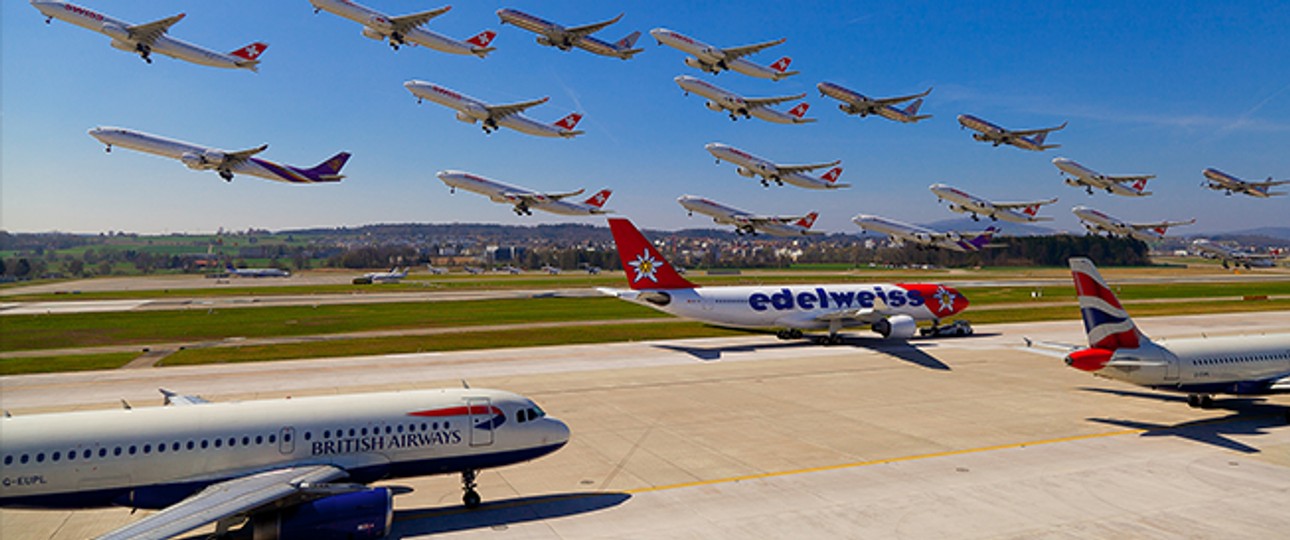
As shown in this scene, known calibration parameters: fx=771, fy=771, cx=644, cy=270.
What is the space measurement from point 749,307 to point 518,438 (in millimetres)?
37708

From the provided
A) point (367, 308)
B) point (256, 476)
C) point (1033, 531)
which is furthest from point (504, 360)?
point (367, 308)

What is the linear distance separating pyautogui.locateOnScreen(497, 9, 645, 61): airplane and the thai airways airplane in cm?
2852

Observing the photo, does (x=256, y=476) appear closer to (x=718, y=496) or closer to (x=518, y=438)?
(x=518, y=438)

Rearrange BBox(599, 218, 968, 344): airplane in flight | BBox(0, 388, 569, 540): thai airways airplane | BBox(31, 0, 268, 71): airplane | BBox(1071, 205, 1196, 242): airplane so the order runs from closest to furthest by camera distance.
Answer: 1. BBox(0, 388, 569, 540): thai airways airplane
2. BBox(31, 0, 268, 71): airplane
3. BBox(599, 218, 968, 344): airplane in flight
4. BBox(1071, 205, 1196, 242): airplane

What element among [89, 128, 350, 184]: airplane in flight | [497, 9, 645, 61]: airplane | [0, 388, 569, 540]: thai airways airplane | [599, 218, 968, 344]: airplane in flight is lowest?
[0, 388, 569, 540]: thai airways airplane

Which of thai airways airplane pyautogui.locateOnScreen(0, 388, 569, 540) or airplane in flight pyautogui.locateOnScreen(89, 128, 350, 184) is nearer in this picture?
thai airways airplane pyautogui.locateOnScreen(0, 388, 569, 540)

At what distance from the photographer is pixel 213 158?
56.6 metres

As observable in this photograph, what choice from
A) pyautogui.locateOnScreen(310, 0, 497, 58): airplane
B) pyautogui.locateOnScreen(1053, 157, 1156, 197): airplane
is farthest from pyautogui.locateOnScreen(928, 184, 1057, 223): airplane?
pyautogui.locateOnScreen(310, 0, 497, 58): airplane

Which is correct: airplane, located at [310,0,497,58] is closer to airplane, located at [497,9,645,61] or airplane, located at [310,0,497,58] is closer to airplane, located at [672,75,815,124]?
airplane, located at [497,9,645,61]

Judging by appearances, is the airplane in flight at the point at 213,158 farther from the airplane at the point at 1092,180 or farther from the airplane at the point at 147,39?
the airplane at the point at 1092,180

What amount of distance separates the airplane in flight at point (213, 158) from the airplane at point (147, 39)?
621cm

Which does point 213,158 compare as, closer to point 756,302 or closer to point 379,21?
point 379,21

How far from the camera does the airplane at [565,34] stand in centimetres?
4700

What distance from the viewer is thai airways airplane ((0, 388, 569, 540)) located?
18.1 meters
